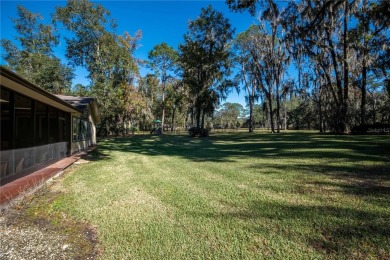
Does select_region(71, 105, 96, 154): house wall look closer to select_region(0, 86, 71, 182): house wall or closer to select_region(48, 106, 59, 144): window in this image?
select_region(0, 86, 71, 182): house wall

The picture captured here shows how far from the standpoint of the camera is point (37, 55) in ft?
73.7

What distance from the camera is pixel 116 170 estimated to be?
643cm

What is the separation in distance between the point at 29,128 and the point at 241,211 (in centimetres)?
670

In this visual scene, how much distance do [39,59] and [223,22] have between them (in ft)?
61.1

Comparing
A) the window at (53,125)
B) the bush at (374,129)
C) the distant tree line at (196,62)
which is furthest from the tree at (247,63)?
the window at (53,125)

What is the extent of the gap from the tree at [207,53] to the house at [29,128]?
13284 millimetres

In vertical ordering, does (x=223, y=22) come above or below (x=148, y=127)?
above

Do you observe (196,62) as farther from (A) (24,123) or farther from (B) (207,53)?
(A) (24,123)

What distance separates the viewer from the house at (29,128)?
507 centimetres

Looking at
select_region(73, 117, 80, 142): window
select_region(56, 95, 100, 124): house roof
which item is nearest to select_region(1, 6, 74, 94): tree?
select_region(56, 95, 100, 124): house roof

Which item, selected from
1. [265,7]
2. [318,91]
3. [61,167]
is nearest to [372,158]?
[61,167]

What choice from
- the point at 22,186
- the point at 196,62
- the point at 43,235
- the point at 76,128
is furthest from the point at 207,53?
the point at 43,235

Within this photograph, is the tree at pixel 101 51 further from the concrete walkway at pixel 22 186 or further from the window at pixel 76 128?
the concrete walkway at pixel 22 186

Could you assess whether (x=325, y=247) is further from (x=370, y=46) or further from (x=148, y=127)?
(x=148, y=127)
